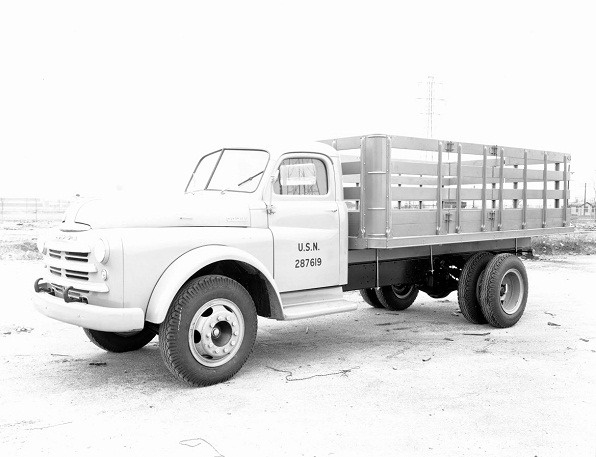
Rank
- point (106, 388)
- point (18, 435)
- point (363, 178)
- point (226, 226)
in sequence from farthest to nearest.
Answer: point (363, 178)
point (226, 226)
point (106, 388)
point (18, 435)

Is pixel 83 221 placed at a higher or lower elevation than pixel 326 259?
higher

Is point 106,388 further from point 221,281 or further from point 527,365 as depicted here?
point 527,365

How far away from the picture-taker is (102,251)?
488cm

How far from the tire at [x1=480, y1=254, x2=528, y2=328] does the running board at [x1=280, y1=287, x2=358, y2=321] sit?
2223 mm

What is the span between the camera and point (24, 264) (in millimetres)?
14609

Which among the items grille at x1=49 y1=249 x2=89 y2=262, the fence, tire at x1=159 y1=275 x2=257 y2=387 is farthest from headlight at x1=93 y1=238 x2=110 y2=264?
the fence

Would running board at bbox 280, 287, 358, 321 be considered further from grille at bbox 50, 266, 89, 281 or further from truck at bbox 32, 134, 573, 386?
grille at bbox 50, 266, 89, 281

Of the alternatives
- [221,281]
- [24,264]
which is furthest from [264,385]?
[24,264]

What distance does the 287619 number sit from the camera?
6.09m

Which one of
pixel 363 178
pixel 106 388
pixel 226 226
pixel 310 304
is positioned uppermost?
pixel 363 178

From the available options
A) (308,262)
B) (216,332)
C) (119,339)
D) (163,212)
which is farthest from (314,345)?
(163,212)

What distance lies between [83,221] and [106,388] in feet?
4.63

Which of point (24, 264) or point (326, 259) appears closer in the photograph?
point (326, 259)

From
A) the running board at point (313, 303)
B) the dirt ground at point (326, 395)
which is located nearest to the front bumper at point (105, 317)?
the dirt ground at point (326, 395)
